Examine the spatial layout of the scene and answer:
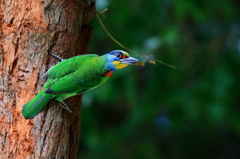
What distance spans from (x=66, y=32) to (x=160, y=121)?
5967 millimetres

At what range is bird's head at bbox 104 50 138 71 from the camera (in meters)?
3.37

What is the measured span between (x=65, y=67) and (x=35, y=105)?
0.45 metres

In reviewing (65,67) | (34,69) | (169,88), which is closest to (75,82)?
(65,67)

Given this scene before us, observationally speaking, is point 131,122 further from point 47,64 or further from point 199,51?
point 47,64

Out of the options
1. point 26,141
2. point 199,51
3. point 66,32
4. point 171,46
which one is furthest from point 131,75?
point 26,141

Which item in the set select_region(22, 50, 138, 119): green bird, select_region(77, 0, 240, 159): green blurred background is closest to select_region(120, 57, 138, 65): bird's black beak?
select_region(22, 50, 138, 119): green bird

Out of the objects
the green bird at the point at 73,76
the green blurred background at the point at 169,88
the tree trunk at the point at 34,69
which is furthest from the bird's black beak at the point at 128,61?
the green blurred background at the point at 169,88

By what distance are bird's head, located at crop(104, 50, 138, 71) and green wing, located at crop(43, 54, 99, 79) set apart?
0.28m

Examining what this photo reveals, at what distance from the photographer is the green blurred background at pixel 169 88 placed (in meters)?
7.36

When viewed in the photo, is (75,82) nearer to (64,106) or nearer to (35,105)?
(64,106)

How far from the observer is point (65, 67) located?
11.4ft

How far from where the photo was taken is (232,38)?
330 inches

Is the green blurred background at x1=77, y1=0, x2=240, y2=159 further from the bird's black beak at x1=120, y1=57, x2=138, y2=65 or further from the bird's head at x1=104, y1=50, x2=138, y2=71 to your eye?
the bird's black beak at x1=120, y1=57, x2=138, y2=65

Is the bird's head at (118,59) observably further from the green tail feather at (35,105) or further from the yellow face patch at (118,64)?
the green tail feather at (35,105)
